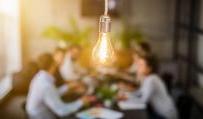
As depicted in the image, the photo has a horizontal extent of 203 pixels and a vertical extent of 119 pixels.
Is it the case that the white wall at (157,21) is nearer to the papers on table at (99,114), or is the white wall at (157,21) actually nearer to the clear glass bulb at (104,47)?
the papers on table at (99,114)

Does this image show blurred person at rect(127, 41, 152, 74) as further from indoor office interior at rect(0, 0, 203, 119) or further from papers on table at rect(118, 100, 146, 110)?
papers on table at rect(118, 100, 146, 110)

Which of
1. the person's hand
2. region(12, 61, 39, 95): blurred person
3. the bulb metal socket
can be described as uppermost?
the bulb metal socket

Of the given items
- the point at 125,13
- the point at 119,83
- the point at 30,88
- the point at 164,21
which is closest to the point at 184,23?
the point at 164,21

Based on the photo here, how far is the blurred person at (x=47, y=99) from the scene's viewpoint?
1.97m

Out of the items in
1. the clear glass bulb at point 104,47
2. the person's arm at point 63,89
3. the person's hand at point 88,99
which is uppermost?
the clear glass bulb at point 104,47

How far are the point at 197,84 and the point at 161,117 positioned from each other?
1.12 feet

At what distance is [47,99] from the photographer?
2.01 metres

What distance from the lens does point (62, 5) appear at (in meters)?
2.07

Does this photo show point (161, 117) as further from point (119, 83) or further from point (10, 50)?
point (10, 50)

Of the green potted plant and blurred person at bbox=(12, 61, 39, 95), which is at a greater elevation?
the green potted plant

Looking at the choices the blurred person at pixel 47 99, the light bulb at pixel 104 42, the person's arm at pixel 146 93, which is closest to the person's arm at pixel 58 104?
the blurred person at pixel 47 99

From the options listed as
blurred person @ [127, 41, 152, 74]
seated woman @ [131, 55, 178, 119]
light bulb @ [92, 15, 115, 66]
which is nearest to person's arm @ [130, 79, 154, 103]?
seated woman @ [131, 55, 178, 119]

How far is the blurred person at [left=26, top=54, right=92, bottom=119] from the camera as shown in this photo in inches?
77.7

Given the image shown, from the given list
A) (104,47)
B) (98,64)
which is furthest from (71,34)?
(104,47)
